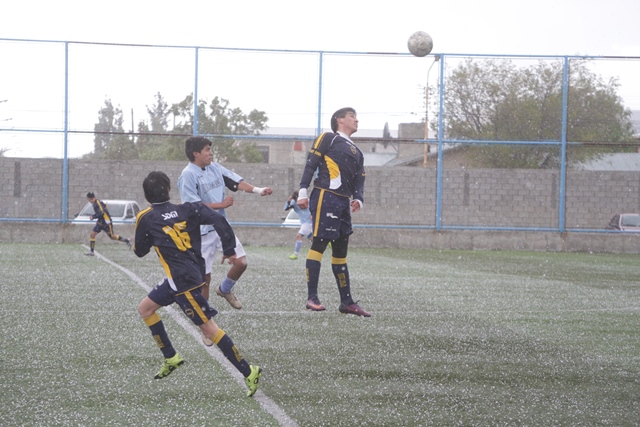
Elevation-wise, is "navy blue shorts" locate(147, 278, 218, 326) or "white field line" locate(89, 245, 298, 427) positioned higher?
"navy blue shorts" locate(147, 278, 218, 326)

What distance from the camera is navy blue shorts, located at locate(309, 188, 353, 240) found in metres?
8.48

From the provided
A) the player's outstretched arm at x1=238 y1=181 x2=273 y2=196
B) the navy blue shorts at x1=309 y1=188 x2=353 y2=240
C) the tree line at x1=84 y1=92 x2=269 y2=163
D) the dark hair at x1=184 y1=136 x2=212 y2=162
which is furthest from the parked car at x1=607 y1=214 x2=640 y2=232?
the dark hair at x1=184 y1=136 x2=212 y2=162

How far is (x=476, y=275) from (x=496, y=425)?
10455mm

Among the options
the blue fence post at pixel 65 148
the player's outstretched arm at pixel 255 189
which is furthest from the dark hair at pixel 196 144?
the blue fence post at pixel 65 148

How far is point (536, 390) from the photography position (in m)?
5.79

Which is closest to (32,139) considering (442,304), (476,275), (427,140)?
(427,140)

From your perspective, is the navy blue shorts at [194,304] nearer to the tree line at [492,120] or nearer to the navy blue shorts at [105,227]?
Answer: the navy blue shorts at [105,227]

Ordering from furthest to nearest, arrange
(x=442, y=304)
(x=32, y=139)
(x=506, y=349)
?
1. (x=32, y=139)
2. (x=442, y=304)
3. (x=506, y=349)

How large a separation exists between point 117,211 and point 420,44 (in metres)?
8.99

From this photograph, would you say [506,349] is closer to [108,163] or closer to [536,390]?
[536,390]

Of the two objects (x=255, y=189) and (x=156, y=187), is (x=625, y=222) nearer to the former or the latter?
(x=255, y=189)

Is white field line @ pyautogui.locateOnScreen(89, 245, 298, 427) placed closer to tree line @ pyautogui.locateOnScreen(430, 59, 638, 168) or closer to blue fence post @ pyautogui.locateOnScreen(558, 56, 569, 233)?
tree line @ pyautogui.locateOnScreen(430, 59, 638, 168)

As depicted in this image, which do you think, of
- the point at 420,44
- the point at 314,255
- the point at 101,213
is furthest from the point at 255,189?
the point at 420,44

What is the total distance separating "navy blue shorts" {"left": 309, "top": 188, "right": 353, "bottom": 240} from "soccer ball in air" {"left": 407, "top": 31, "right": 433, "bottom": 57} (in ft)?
50.0
